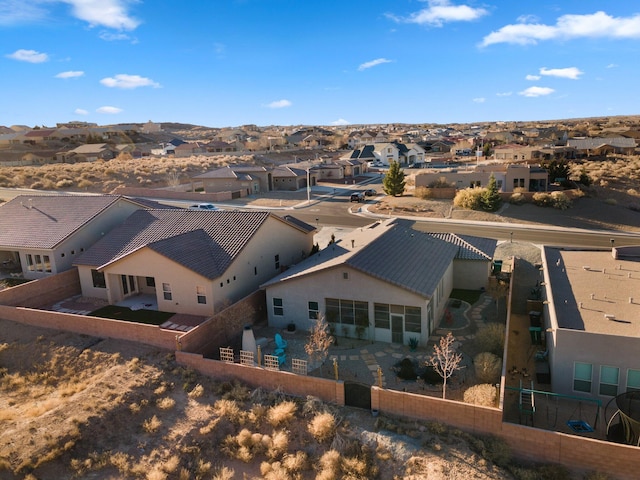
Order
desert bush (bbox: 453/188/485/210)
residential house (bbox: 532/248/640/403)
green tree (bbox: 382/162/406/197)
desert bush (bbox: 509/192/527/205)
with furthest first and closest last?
1. green tree (bbox: 382/162/406/197)
2. desert bush (bbox: 509/192/527/205)
3. desert bush (bbox: 453/188/485/210)
4. residential house (bbox: 532/248/640/403)

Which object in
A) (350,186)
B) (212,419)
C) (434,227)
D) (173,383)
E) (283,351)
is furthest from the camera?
(350,186)

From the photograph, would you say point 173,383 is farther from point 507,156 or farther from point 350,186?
point 507,156

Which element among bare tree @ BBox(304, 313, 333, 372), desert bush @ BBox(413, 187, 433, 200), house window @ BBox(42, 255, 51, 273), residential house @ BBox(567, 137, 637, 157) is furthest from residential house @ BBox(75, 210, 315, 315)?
residential house @ BBox(567, 137, 637, 157)

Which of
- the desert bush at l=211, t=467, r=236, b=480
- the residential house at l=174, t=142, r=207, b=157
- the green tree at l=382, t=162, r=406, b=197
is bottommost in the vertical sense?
the desert bush at l=211, t=467, r=236, b=480

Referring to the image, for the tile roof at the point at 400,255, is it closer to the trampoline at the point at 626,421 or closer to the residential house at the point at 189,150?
the trampoline at the point at 626,421

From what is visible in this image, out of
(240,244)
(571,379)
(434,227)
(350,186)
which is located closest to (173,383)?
(240,244)

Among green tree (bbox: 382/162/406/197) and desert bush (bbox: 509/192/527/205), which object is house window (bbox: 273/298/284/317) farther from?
green tree (bbox: 382/162/406/197)

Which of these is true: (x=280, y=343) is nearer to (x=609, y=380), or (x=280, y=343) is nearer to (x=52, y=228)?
(x=609, y=380)
